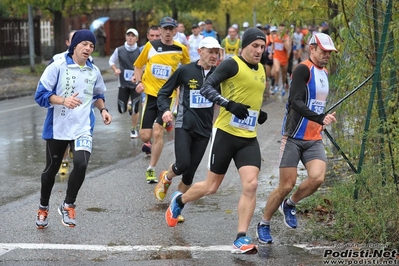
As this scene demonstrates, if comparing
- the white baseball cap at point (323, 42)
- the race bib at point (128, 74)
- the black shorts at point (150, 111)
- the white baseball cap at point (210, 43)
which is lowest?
the race bib at point (128, 74)

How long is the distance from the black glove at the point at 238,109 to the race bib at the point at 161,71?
3.93 m

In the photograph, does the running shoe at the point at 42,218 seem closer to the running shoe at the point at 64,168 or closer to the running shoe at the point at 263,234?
the running shoe at the point at 263,234

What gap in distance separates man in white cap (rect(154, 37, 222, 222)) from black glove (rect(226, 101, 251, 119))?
1479 millimetres

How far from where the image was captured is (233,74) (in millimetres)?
6887

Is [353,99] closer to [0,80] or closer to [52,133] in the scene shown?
[52,133]

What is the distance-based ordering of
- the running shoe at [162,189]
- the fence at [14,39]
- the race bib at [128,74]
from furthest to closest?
the fence at [14,39]
the race bib at [128,74]
the running shoe at [162,189]

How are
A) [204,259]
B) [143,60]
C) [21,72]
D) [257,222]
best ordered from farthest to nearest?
[21,72] → [143,60] → [257,222] → [204,259]

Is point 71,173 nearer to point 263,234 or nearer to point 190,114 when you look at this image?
point 190,114

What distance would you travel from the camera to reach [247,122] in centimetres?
699

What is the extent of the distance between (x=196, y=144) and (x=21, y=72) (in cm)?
2140

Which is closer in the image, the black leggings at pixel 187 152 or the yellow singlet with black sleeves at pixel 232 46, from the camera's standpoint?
the black leggings at pixel 187 152

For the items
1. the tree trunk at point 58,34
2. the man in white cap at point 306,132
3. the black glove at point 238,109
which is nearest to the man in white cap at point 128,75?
the man in white cap at point 306,132

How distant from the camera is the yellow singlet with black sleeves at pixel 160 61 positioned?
10.5 m

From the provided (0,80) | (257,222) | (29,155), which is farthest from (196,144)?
(0,80)
